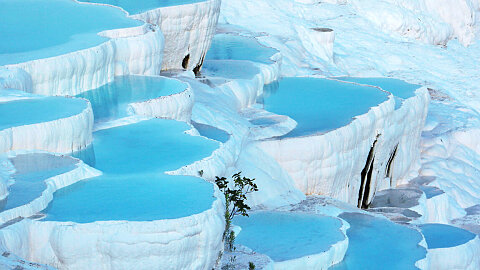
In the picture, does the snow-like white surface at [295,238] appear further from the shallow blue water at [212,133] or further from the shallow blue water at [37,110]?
the shallow blue water at [37,110]

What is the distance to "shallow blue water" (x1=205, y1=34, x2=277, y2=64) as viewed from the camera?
60.8 ft

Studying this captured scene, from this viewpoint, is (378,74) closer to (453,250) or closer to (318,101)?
(318,101)

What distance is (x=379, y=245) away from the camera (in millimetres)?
11523

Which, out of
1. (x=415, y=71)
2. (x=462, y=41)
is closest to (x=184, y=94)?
(x=415, y=71)

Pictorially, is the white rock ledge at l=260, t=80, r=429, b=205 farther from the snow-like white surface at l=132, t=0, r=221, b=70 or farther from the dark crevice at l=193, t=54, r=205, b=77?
the dark crevice at l=193, t=54, r=205, b=77

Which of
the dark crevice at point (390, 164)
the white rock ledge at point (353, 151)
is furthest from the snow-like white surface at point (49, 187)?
A: the dark crevice at point (390, 164)

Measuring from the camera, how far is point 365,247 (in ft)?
37.4

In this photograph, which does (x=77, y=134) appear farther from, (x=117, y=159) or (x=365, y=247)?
(x=365, y=247)

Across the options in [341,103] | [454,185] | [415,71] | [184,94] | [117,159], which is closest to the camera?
[117,159]

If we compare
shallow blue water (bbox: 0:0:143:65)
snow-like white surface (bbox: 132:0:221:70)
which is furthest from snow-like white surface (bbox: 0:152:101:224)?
snow-like white surface (bbox: 132:0:221:70)

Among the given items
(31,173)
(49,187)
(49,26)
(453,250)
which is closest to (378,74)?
(453,250)

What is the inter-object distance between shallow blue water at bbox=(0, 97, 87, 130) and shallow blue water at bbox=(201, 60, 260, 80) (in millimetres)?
6019

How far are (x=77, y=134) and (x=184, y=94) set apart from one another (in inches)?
112

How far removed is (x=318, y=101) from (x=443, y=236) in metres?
4.09
